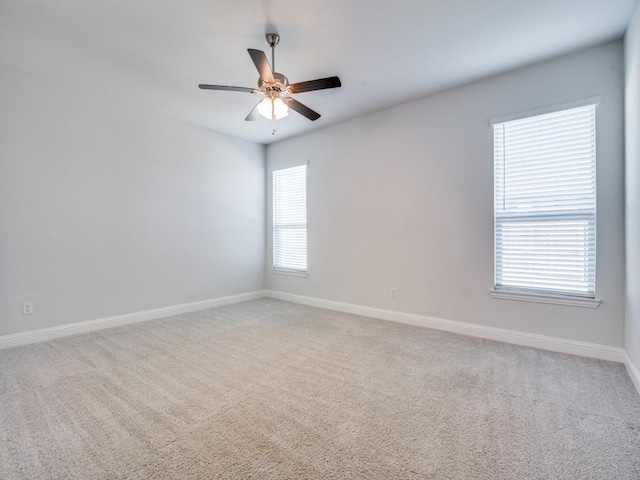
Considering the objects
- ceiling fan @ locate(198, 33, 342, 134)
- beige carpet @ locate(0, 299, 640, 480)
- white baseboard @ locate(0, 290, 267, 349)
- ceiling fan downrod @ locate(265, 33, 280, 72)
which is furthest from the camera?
white baseboard @ locate(0, 290, 267, 349)

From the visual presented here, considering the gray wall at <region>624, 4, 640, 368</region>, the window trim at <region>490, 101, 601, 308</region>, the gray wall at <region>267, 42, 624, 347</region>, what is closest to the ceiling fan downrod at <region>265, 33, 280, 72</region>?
the gray wall at <region>267, 42, 624, 347</region>

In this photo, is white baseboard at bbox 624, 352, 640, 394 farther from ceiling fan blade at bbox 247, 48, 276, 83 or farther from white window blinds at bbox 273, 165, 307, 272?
white window blinds at bbox 273, 165, 307, 272

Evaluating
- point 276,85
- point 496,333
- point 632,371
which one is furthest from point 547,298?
point 276,85

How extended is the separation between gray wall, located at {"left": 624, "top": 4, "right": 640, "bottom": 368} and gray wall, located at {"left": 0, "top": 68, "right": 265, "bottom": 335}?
4635 mm

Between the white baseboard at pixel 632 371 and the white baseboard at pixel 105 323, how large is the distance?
15.1ft

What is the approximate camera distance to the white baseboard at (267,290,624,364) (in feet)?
8.76

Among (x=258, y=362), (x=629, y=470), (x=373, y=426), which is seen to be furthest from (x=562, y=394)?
(x=258, y=362)

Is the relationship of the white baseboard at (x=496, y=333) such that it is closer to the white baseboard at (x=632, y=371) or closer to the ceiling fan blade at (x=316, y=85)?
the white baseboard at (x=632, y=371)

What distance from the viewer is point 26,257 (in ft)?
10.2

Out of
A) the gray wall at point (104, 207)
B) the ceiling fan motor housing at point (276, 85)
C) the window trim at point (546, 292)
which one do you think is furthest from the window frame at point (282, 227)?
the window trim at point (546, 292)

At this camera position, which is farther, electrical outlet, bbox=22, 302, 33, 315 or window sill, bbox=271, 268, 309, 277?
window sill, bbox=271, 268, 309, 277

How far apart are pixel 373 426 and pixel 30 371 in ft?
9.09

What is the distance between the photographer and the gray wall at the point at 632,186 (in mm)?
2160

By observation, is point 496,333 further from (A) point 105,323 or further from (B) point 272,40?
(A) point 105,323
